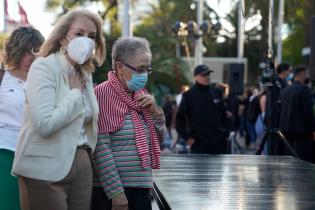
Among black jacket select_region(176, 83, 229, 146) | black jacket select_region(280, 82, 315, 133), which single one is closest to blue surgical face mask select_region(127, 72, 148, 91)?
black jacket select_region(176, 83, 229, 146)

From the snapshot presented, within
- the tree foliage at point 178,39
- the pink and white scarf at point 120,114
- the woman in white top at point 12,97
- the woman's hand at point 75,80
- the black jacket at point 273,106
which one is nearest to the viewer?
the woman's hand at point 75,80

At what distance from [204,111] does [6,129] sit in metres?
5.13

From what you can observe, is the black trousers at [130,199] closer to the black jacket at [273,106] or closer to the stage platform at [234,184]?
the stage platform at [234,184]

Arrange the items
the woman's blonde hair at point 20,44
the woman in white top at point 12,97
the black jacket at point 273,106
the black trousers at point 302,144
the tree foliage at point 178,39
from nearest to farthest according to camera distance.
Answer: the woman in white top at point 12,97, the woman's blonde hair at point 20,44, the black jacket at point 273,106, the black trousers at point 302,144, the tree foliage at point 178,39

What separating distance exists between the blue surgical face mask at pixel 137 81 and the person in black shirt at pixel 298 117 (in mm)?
6151

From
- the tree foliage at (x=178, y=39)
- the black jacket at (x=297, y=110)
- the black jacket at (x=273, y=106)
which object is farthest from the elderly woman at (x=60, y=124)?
the tree foliage at (x=178, y=39)

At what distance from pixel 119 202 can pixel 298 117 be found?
→ 262 inches

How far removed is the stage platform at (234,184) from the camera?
11.3 ft

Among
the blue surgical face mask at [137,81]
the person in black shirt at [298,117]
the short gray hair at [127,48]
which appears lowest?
the person in black shirt at [298,117]

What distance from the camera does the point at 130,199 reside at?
12.8ft

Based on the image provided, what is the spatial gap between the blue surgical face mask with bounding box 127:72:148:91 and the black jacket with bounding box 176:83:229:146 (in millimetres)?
5165

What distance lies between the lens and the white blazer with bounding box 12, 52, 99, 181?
3.36m

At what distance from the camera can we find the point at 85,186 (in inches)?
140

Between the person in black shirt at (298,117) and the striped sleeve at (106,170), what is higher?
the striped sleeve at (106,170)
